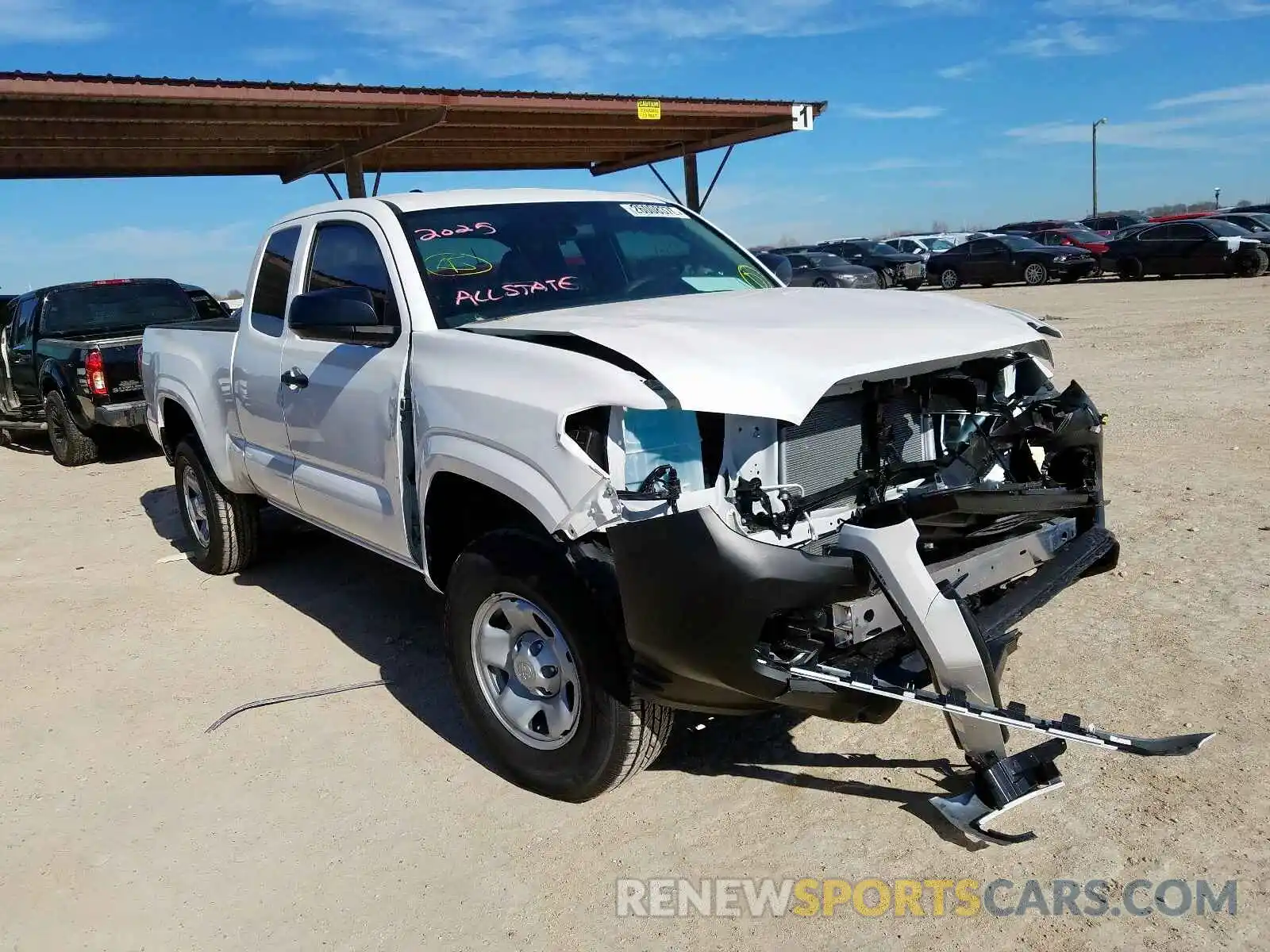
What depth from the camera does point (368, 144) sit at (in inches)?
550

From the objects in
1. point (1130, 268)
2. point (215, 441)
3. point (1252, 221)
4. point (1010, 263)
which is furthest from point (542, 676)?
point (1252, 221)

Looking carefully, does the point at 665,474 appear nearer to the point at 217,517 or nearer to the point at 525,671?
the point at 525,671

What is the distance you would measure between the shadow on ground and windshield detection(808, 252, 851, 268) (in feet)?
74.0

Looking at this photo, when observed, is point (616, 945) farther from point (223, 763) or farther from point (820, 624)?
point (223, 763)

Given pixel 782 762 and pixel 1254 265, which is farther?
pixel 1254 265

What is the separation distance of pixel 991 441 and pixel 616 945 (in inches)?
84.2

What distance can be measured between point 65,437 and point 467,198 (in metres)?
8.70

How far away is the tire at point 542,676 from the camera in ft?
9.93

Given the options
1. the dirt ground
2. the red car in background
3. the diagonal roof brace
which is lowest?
the dirt ground

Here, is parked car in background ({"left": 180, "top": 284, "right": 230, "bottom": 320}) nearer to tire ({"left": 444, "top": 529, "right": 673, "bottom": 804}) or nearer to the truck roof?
the truck roof

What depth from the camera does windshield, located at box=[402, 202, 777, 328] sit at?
3891 mm

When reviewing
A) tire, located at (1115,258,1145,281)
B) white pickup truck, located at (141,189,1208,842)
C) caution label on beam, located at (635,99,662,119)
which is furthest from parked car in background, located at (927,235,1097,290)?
white pickup truck, located at (141,189,1208,842)

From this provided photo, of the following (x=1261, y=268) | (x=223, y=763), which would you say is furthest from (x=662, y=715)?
(x=1261, y=268)

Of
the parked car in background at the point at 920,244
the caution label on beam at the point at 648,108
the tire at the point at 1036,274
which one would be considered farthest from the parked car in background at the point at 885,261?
the caution label on beam at the point at 648,108
